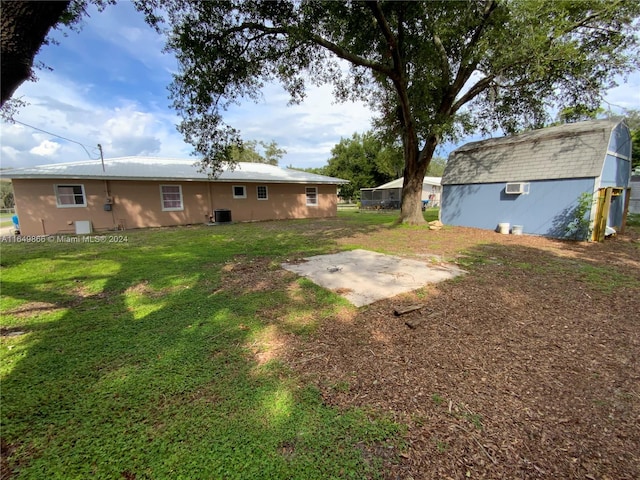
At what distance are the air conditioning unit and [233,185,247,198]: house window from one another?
12.0 meters

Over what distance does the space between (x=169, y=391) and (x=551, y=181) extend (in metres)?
11.4

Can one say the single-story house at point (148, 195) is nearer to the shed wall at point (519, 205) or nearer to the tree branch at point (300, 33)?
the tree branch at point (300, 33)

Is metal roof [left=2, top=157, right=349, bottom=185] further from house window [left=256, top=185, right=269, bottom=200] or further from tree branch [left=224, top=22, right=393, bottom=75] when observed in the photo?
tree branch [left=224, top=22, right=393, bottom=75]

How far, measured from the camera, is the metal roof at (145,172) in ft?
34.2

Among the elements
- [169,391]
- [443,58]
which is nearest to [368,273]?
[169,391]

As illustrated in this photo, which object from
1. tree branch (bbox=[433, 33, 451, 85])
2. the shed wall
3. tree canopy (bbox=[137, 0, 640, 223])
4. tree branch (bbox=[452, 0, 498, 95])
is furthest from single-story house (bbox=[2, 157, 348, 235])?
tree branch (bbox=[452, 0, 498, 95])

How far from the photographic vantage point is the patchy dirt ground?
1617 millimetres

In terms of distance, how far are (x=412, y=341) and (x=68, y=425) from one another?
2.77 metres

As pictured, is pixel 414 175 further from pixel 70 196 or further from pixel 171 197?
pixel 70 196

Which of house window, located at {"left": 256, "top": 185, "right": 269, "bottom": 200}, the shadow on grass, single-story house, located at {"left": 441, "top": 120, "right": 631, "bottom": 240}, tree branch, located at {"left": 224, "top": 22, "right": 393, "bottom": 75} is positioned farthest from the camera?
house window, located at {"left": 256, "top": 185, "right": 269, "bottom": 200}

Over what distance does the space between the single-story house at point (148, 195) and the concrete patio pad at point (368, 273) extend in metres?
8.30

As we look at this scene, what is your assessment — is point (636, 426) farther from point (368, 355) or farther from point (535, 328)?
point (368, 355)

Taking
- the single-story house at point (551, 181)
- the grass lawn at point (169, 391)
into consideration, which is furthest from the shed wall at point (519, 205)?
the grass lawn at point (169, 391)

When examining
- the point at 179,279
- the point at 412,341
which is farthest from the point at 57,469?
the point at 179,279
